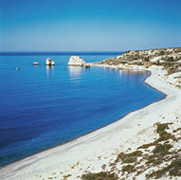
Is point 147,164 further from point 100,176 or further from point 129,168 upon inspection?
point 100,176

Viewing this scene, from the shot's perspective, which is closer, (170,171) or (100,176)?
(170,171)

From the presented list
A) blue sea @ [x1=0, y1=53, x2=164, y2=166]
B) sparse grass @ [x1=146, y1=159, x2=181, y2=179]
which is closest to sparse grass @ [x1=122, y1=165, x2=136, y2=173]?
sparse grass @ [x1=146, y1=159, x2=181, y2=179]

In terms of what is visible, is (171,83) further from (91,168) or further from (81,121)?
(91,168)

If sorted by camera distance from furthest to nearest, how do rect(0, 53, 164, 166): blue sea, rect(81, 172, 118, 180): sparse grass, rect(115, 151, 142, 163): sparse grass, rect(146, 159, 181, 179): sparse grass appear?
rect(0, 53, 164, 166): blue sea < rect(115, 151, 142, 163): sparse grass < rect(81, 172, 118, 180): sparse grass < rect(146, 159, 181, 179): sparse grass

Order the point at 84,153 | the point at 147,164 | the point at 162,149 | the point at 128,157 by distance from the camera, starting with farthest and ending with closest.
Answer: the point at 84,153 → the point at 162,149 → the point at 128,157 → the point at 147,164

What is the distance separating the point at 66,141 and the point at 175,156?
14983mm

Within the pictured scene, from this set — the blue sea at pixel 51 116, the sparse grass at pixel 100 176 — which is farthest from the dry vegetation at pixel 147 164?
the blue sea at pixel 51 116

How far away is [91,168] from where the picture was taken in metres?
19.1

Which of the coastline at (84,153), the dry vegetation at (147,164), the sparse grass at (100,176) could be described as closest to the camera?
the dry vegetation at (147,164)

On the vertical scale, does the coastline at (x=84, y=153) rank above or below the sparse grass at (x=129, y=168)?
below

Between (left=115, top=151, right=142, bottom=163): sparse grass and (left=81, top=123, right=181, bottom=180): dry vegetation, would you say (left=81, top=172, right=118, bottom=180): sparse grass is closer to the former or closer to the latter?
(left=81, top=123, right=181, bottom=180): dry vegetation

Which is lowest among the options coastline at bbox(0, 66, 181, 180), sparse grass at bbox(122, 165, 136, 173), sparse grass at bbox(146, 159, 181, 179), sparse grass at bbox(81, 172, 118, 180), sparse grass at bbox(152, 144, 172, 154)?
coastline at bbox(0, 66, 181, 180)

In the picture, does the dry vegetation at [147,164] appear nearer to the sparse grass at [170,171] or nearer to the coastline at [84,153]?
the sparse grass at [170,171]

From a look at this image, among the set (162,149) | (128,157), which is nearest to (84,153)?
(128,157)
